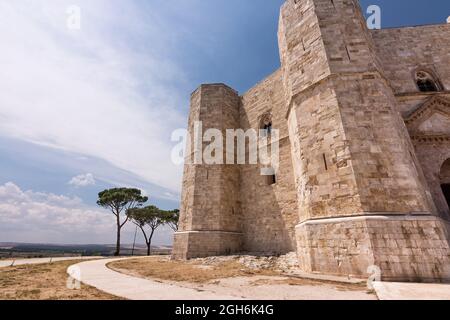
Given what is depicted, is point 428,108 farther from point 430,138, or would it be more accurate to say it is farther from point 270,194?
point 270,194

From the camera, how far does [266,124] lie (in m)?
13.7

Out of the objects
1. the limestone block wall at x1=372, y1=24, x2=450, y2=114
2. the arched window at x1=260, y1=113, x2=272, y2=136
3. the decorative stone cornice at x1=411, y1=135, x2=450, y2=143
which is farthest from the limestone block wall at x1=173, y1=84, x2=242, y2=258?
the limestone block wall at x1=372, y1=24, x2=450, y2=114

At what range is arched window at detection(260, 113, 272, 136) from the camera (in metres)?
13.4

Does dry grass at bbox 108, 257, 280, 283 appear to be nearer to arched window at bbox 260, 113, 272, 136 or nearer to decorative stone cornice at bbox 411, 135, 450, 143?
arched window at bbox 260, 113, 272, 136

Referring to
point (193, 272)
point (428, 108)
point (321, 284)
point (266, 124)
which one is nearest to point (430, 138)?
point (428, 108)

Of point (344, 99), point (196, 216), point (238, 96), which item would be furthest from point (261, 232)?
point (238, 96)

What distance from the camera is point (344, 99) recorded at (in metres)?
7.46

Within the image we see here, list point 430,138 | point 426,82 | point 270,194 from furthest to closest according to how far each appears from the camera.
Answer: point 270,194
point 426,82
point 430,138

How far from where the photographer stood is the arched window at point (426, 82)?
10.8 m

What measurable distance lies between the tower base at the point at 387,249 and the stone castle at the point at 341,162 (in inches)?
1.0

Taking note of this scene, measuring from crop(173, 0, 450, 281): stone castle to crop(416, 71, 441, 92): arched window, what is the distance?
0.18 ft

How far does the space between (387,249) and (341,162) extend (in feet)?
8.72

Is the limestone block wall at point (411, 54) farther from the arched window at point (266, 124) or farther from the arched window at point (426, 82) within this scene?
the arched window at point (266, 124)

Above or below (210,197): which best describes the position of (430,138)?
above
